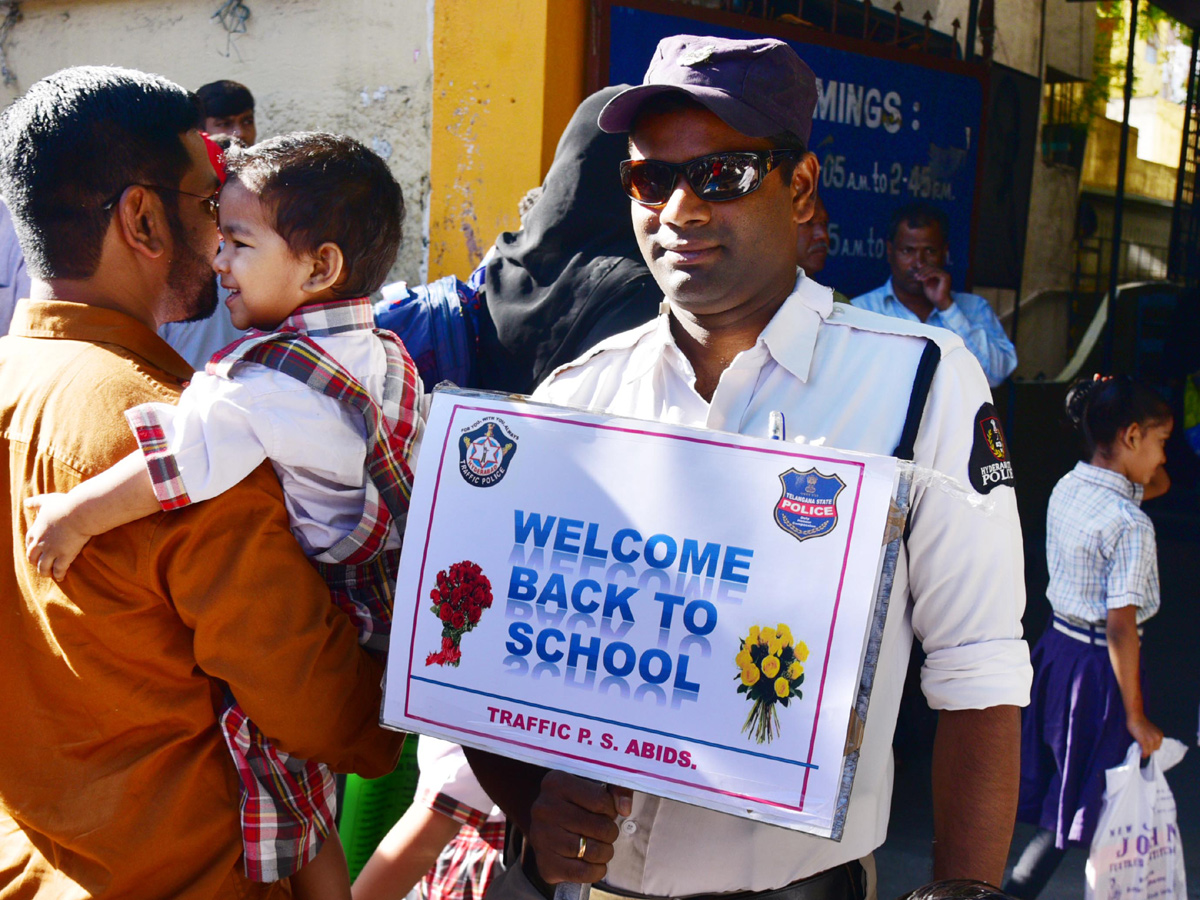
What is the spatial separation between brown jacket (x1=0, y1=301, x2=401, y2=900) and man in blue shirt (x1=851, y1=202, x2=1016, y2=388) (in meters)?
3.87

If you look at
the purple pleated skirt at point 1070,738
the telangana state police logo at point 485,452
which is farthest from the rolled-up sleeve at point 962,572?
the purple pleated skirt at point 1070,738

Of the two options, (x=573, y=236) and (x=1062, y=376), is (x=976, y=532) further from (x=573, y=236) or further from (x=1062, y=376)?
(x=1062, y=376)

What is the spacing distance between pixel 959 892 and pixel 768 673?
0.31 metres

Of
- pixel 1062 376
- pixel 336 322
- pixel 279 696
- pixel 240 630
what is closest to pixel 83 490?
pixel 240 630

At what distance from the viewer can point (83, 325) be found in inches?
68.6

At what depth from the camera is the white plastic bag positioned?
3.20m

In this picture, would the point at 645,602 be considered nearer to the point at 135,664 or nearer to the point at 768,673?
the point at 768,673

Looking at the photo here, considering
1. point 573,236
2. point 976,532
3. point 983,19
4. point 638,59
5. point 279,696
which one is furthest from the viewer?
point 983,19

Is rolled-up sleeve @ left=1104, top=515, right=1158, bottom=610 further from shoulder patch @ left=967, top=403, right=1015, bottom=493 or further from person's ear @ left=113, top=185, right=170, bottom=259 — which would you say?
person's ear @ left=113, top=185, right=170, bottom=259

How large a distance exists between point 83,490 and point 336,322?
0.53 m

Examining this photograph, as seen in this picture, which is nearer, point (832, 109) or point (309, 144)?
point (309, 144)

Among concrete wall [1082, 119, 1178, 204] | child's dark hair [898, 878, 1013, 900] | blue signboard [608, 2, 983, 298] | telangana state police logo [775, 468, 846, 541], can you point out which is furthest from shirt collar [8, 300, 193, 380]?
concrete wall [1082, 119, 1178, 204]

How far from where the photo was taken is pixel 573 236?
2.95m

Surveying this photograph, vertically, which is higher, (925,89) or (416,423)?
(925,89)
